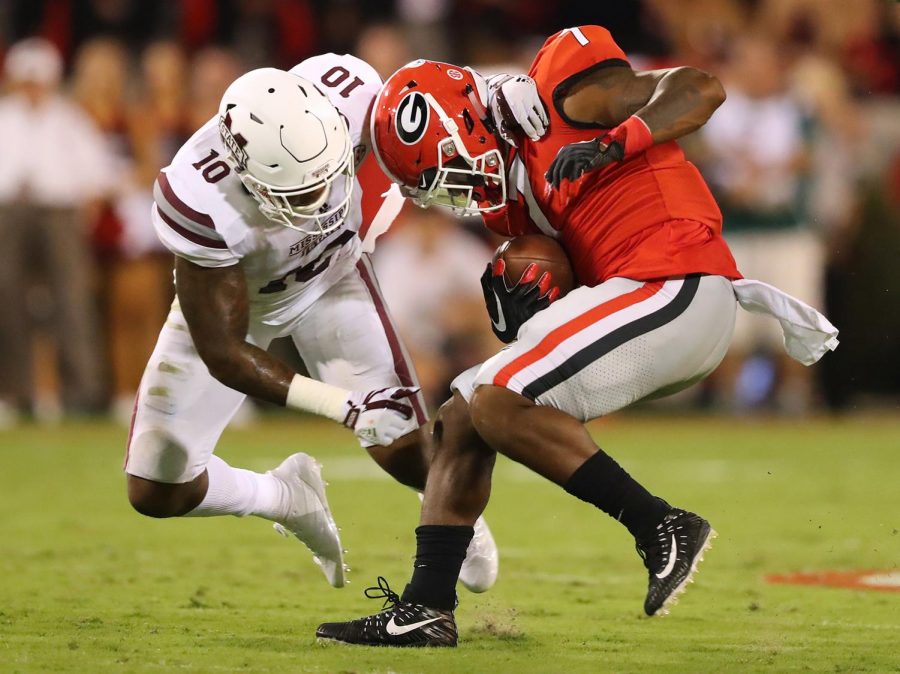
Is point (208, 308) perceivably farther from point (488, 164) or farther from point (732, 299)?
point (732, 299)

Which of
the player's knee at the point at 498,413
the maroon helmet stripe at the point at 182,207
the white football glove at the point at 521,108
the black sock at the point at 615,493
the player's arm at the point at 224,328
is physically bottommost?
the black sock at the point at 615,493

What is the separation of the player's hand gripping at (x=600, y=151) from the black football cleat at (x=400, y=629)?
114 cm

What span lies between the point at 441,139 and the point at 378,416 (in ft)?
2.38

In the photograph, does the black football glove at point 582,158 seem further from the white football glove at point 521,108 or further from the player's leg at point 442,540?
the player's leg at point 442,540

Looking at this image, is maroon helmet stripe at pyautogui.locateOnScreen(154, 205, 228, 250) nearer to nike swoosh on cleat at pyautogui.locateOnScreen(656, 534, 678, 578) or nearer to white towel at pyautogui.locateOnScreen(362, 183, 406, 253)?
white towel at pyautogui.locateOnScreen(362, 183, 406, 253)

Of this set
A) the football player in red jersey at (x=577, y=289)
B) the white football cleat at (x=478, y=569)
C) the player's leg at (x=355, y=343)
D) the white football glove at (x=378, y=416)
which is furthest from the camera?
the player's leg at (x=355, y=343)

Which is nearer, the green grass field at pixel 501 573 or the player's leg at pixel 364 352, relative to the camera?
the green grass field at pixel 501 573

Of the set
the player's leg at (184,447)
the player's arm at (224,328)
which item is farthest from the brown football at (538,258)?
the player's leg at (184,447)

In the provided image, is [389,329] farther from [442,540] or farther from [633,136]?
[633,136]

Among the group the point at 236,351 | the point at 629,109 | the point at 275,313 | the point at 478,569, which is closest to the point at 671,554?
the point at 478,569


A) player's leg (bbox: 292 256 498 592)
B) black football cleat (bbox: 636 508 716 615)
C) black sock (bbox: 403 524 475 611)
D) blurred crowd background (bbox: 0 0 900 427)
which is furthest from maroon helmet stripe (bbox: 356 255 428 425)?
blurred crowd background (bbox: 0 0 900 427)

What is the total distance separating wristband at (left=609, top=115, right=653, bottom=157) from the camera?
3.78m

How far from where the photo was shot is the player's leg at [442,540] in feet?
13.0

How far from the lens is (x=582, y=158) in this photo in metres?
3.75
